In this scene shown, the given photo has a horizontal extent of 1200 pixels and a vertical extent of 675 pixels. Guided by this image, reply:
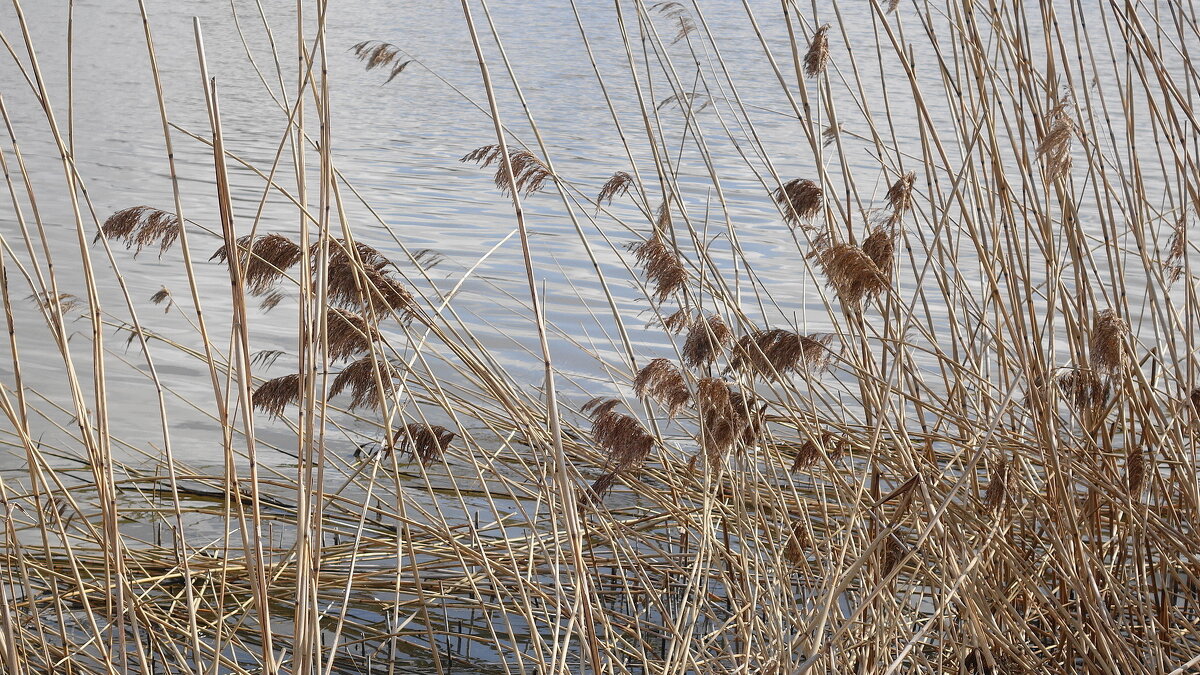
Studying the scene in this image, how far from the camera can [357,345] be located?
1.71 m

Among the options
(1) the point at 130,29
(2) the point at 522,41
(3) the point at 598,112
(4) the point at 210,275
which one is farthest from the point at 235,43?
(4) the point at 210,275

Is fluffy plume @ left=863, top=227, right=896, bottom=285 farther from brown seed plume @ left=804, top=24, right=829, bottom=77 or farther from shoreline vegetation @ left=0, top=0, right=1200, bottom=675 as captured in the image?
brown seed plume @ left=804, top=24, right=829, bottom=77

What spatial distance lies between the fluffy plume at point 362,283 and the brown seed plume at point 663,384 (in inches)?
14.4

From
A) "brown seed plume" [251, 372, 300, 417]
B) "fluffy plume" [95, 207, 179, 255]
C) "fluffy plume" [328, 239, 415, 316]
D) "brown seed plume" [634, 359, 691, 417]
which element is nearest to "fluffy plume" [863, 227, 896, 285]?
"brown seed plume" [634, 359, 691, 417]

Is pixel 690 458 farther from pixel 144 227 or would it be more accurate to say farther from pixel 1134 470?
pixel 144 227

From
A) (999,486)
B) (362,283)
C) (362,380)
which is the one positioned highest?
(362,283)

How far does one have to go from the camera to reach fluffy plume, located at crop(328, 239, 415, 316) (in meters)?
1.59

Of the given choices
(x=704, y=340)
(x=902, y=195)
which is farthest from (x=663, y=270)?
(x=902, y=195)

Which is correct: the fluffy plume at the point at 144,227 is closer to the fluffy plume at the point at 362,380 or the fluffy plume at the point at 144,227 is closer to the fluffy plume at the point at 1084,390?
the fluffy plume at the point at 362,380

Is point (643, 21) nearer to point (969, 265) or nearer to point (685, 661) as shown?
point (685, 661)

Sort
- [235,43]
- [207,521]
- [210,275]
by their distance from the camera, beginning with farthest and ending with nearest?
1. [235,43]
2. [210,275]
3. [207,521]

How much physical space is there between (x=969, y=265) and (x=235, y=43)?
11094 millimetres

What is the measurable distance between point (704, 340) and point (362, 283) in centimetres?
58

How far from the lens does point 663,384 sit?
1.81 m
